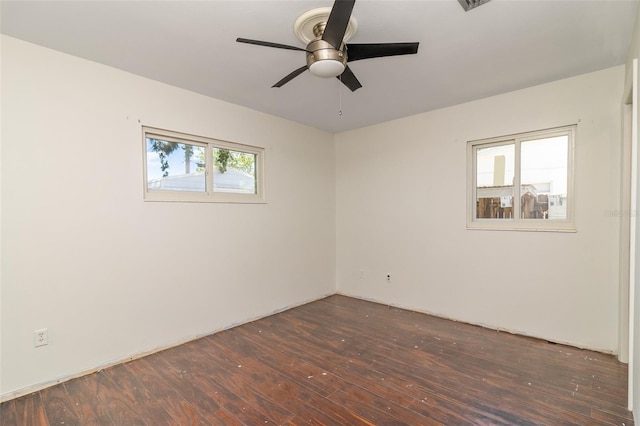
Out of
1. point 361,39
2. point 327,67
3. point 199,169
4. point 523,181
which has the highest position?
point 361,39

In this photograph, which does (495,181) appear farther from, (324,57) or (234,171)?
(234,171)

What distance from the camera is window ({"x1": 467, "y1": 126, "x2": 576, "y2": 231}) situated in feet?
9.46

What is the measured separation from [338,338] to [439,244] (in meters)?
1.69

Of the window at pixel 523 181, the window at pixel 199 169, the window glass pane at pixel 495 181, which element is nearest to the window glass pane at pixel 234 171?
the window at pixel 199 169

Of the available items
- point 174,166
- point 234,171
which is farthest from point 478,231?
point 174,166

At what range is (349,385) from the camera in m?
2.19

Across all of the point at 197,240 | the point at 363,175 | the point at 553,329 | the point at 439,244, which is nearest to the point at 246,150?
the point at 197,240

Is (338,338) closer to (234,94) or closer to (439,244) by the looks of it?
(439,244)

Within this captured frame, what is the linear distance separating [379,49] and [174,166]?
2.28 metres

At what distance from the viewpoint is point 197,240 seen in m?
3.09

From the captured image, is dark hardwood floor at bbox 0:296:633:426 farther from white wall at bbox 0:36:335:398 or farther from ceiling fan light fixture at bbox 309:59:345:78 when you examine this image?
ceiling fan light fixture at bbox 309:59:345:78

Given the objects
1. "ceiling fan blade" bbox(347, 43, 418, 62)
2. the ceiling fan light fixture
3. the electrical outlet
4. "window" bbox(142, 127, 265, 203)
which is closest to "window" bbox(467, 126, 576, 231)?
"ceiling fan blade" bbox(347, 43, 418, 62)

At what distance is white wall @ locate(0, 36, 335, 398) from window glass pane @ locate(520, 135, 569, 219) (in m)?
3.00

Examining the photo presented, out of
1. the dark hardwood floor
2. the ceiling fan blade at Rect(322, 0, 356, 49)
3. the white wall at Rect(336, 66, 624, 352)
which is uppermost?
the ceiling fan blade at Rect(322, 0, 356, 49)
